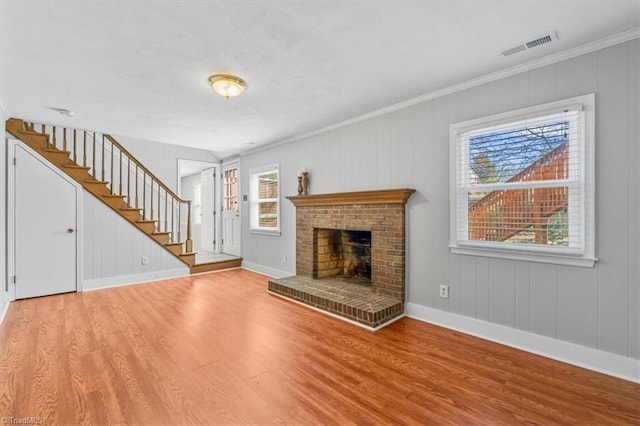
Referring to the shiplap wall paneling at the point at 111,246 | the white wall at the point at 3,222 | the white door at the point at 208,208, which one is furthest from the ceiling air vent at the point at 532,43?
the white door at the point at 208,208

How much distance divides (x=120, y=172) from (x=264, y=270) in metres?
2.95

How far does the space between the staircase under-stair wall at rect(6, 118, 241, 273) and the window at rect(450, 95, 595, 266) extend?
4.68 meters

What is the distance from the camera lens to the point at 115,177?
17.6 feet

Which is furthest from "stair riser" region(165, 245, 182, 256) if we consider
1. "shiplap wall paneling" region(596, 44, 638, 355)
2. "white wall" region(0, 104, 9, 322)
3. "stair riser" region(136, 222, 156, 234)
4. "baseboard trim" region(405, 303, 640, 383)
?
"shiplap wall paneling" region(596, 44, 638, 355)

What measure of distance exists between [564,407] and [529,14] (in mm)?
2474

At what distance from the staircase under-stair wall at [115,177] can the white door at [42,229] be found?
215 mm

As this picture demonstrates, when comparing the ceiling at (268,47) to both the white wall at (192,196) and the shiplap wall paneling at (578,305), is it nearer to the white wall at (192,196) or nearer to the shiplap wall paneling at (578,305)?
the shiplap wall paneling at (578,305)

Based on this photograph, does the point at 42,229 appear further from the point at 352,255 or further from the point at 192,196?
the point at 192,196

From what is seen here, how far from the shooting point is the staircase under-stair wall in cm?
430

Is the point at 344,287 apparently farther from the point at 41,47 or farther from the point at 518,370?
the point at 41,47

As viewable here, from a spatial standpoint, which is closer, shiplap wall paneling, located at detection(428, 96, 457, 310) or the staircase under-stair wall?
shiplap wall paneling, located at detection(428, 96, 457, 310)

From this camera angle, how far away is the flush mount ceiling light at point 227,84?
8.90 feet

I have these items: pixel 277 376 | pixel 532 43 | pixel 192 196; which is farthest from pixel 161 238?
pixel 532 43

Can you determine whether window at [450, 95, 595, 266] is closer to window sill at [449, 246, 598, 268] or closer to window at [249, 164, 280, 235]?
window sill at [449, 246, 598, 268]
